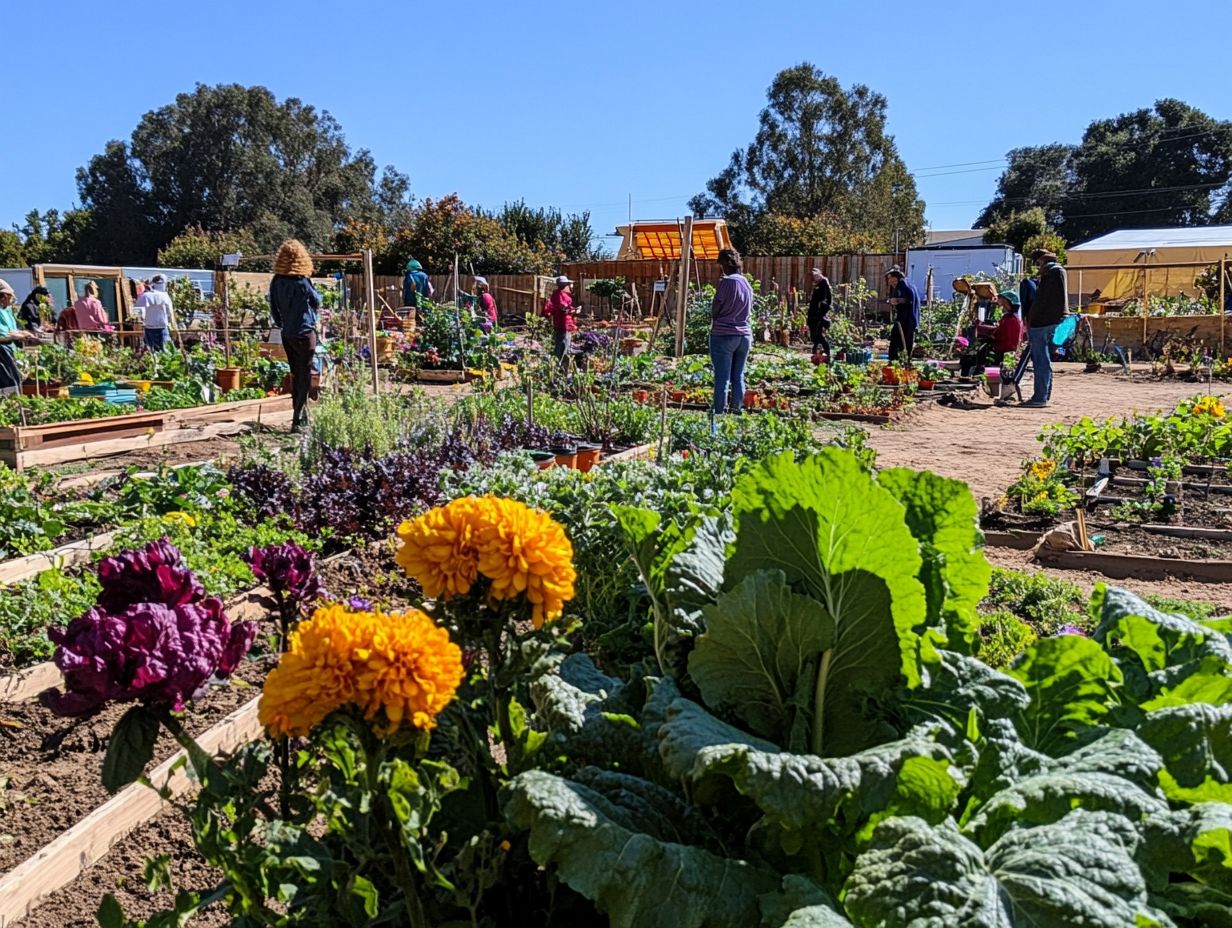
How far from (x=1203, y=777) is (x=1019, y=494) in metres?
5.04

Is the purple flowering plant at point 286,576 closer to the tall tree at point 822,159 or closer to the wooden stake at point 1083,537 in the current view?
the wooden stake at point 1083,537

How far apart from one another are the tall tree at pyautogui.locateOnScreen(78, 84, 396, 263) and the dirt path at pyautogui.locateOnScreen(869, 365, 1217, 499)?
48783mm

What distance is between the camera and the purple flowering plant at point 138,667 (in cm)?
128

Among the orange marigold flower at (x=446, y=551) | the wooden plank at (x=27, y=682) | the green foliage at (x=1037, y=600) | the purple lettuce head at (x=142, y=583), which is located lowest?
the green foliage at (x=1037, y=600)

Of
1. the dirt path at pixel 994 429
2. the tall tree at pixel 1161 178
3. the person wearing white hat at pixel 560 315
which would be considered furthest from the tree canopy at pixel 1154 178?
the person wearing white hat at pixel 560 315

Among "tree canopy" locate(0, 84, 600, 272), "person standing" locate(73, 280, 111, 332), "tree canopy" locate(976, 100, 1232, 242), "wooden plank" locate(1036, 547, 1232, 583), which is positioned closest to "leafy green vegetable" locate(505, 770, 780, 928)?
"wooden plank" locate(1036, 547, 1232, 583)

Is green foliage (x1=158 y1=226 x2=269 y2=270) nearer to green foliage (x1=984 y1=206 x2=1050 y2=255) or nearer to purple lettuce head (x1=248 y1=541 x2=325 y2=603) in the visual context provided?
green foliage (x1=984 y1=206 x2=1050 y2=255)

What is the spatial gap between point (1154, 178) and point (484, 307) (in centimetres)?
6575

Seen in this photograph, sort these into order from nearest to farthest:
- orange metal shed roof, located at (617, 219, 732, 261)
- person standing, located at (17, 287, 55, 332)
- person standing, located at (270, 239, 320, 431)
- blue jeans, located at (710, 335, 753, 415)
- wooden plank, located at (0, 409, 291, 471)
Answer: wooden plank, located at (0, 409, 291, 471) → person standing, located at (270, 239, 320, 431) → blue jeans, located at (710, 335, 753, 415) → person standing, located at (17, 287, 55, 332) → orange metal shed roof, located at (617, 219, 732, 261)

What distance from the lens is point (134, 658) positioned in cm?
129

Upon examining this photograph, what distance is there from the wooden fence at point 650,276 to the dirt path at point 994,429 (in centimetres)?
1341

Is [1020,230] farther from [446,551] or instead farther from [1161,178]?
[446,551]

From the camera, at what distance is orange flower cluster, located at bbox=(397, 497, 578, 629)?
1417mm

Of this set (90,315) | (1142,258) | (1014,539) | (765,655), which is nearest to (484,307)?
(90,315)
